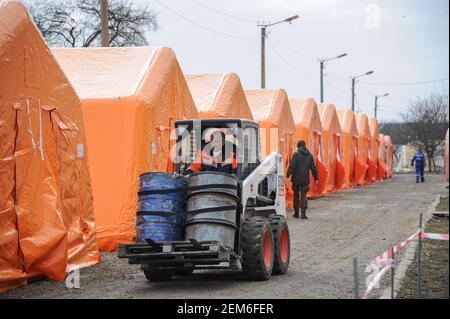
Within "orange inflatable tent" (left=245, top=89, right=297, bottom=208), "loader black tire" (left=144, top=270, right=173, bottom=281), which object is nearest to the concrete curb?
"loader black tire" (left=144, top=270, right=173, bottom=281)

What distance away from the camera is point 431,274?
1089 cm

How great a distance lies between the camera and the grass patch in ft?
29.0

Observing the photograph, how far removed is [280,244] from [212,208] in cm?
181

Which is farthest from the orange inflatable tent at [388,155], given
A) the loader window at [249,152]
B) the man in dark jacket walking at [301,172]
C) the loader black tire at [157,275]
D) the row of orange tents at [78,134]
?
the loader black tire at [157,275]

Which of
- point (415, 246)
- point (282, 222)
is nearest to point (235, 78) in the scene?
point (415, 246)

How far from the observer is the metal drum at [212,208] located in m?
10.2

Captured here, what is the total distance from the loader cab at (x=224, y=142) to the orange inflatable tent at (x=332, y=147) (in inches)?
837

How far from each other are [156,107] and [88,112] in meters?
1.38

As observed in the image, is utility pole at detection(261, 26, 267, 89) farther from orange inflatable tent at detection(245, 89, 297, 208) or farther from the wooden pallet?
the wooden pallet

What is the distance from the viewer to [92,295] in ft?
32.6

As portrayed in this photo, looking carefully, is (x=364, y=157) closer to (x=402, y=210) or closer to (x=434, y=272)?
(x=402, y=210)

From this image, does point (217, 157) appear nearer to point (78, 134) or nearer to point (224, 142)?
point (224, 142)

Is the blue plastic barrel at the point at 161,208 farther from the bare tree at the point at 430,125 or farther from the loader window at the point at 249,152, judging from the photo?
the bare tree at the point at 430,125

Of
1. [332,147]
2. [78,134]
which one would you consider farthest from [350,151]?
[78,134]
